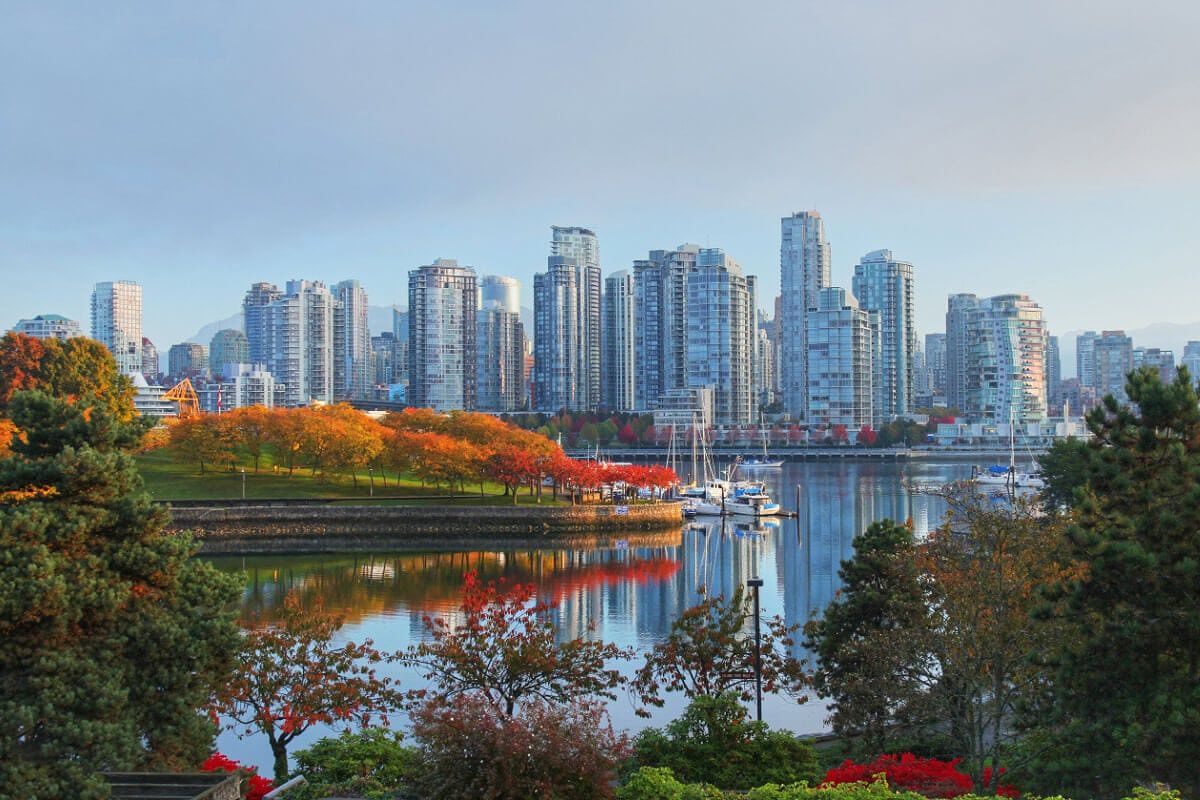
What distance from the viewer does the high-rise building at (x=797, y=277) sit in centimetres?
16488

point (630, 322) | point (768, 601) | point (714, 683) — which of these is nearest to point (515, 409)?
point (630, 322)

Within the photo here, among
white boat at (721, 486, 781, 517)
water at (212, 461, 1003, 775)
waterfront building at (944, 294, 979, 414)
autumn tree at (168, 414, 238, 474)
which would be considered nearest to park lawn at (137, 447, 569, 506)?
autumn tree at (168, 414, 238, 474)

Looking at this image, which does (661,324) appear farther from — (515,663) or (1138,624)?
(1138,624)

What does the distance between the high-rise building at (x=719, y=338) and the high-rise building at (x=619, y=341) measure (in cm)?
2447

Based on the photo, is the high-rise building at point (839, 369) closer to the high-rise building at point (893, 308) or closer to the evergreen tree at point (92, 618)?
the high-rise building at point (893, 308)

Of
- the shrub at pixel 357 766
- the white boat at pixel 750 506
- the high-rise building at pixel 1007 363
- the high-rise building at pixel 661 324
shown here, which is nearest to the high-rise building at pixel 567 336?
the high-rise building at pixel 661 324

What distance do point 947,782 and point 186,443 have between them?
164ft

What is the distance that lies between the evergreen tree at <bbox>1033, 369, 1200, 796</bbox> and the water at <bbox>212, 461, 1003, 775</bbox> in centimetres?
854

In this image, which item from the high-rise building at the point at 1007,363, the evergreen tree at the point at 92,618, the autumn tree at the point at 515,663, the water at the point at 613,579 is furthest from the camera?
the high-rise building at the point at 1007,363

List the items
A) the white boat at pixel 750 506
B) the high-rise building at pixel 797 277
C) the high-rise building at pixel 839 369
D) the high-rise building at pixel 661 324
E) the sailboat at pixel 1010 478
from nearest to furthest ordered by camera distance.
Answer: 1. the white boat at pixel 750 506
2. the sailboat at pixel 1010 478
3. the high-rise building at pixel 839 369
4. the high-rise building at pixel 661 324
5. the high-rise building at pixel 797 277

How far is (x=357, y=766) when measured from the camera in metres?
12.8

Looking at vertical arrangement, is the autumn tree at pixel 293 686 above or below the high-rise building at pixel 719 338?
below

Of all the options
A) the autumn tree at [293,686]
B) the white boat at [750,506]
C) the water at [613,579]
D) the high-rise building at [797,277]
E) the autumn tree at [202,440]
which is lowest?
the water at [613,579]

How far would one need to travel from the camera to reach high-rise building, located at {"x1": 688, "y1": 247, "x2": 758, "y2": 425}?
14025 cm
